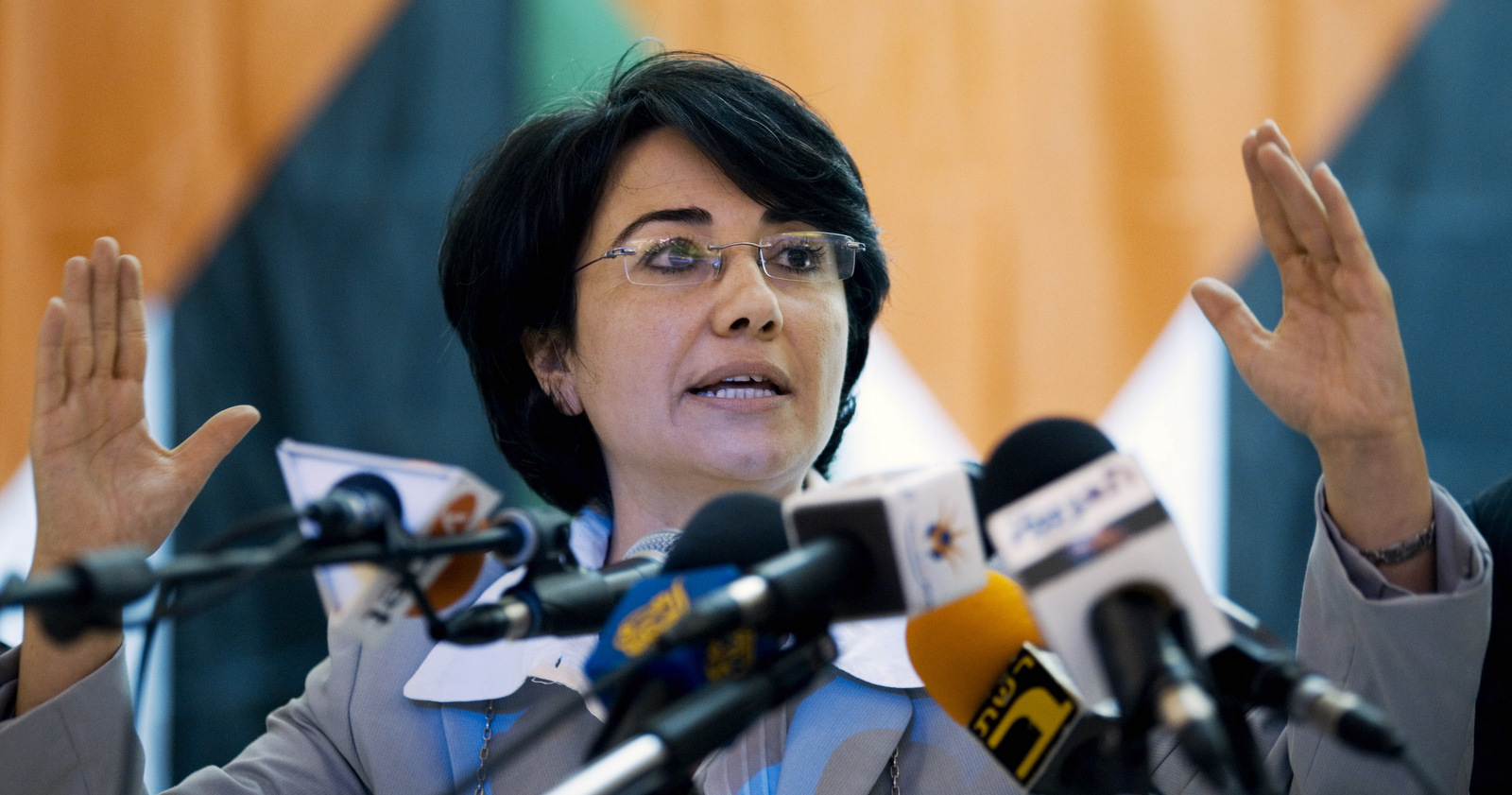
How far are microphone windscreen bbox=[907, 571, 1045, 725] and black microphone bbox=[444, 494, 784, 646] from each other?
209 mm

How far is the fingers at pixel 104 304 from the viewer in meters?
1.47

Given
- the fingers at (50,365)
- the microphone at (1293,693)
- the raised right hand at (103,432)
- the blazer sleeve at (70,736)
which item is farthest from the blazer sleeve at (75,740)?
the microphone at (1293,693)

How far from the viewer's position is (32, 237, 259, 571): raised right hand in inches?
55.4

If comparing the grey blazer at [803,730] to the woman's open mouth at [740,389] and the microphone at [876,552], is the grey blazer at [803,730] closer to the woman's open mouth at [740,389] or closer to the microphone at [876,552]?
the microphone at [876,552]

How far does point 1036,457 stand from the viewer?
972 millimetres

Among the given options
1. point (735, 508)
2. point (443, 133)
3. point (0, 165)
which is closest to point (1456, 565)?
point (735, 508)

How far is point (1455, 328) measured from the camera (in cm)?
296

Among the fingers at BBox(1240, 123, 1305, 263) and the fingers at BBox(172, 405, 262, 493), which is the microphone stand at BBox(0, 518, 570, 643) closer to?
the fingers at BBox(172, 405, 262, 493)

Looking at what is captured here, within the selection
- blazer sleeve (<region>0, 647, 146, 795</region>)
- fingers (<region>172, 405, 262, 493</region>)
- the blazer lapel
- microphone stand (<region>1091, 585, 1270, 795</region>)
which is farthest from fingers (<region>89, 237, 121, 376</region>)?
microphone stand (<region>1091, 585, 1270, 795</region>)

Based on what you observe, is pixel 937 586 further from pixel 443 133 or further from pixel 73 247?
pixel 73 247

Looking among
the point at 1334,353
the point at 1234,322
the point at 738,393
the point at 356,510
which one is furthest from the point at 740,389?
the point at 356,510

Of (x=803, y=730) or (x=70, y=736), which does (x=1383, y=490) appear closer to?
(x=803, y=730)

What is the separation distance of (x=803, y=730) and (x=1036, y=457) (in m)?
0.71

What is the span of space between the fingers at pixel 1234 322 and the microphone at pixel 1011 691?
413 millimetres
